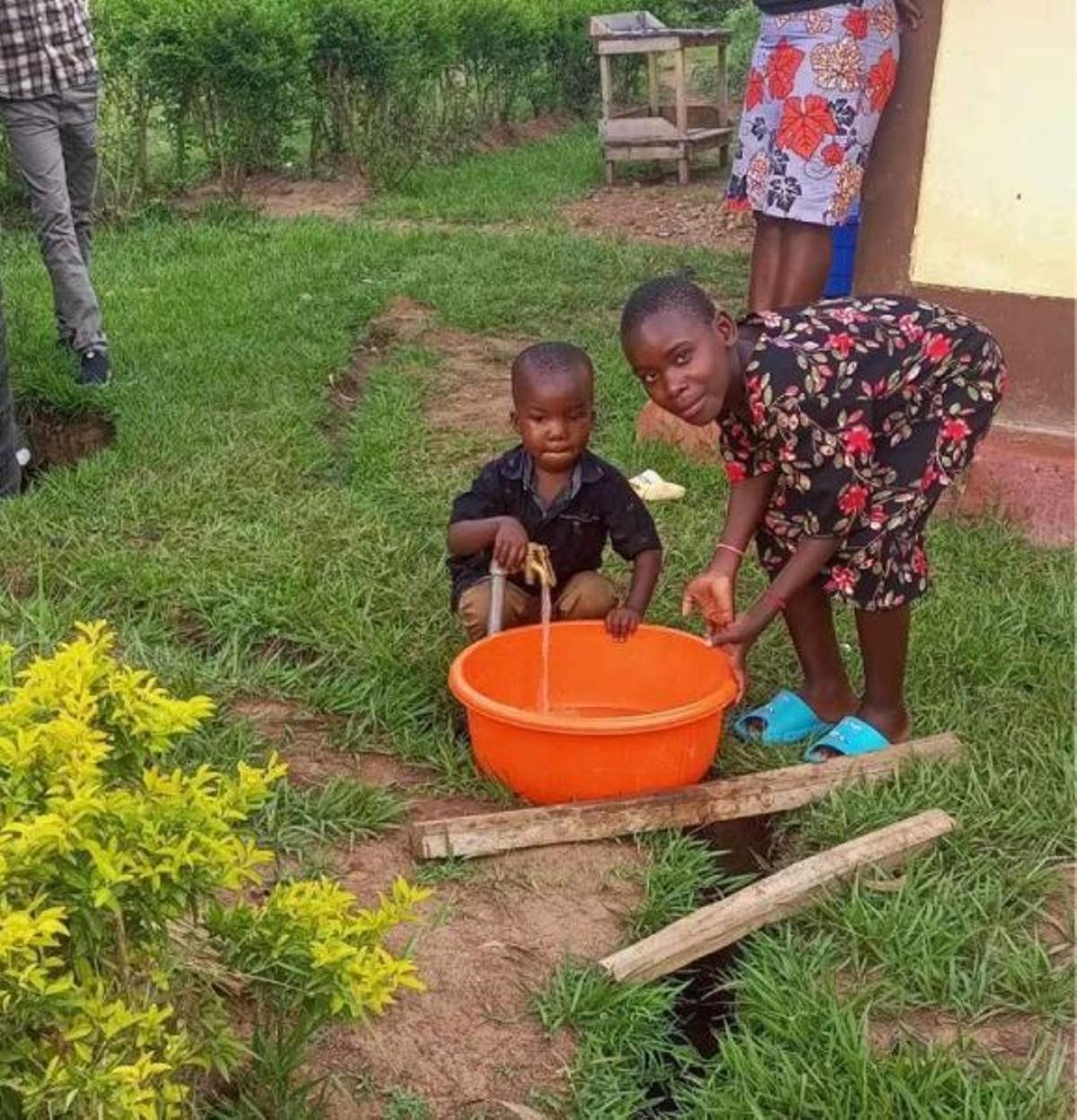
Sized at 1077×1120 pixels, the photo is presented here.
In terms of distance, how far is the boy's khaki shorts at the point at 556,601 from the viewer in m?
3.35

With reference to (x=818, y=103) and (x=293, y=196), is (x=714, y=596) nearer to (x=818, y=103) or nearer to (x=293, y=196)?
(x=818, y=103)

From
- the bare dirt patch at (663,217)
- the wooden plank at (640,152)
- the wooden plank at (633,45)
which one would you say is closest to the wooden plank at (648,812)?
the bare dirt patch at (663,217)

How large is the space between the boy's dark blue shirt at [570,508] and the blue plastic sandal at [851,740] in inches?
21.6

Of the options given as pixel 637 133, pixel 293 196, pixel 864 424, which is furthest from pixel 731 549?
pixel 637 133

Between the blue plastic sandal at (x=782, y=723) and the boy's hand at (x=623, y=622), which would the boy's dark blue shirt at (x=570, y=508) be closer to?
the boy's hand at (x=623, y=622)

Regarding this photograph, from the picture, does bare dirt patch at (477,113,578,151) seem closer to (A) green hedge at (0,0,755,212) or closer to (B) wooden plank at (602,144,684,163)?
(A) green hedge at (0,0,755,212)

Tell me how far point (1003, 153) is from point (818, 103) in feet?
1.74

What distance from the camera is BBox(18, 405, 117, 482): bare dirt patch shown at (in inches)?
208

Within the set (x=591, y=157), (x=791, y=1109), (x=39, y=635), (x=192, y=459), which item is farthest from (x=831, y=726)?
(x=591, y=157)

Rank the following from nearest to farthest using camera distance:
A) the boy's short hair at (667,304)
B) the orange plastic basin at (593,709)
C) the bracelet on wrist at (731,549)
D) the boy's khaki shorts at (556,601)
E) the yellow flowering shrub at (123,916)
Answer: the yellow flowering shrub at (123,916)
the boy's short hair at (667,304)
the orange plastic basin at (593,709)
the bracelet on wrist at (731,549)
the boy's khaki shorts at (556,601)

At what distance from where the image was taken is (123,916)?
5.66ft

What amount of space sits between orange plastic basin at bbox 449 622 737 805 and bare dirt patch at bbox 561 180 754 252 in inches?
216

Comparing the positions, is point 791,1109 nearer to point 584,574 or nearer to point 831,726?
point 831,726

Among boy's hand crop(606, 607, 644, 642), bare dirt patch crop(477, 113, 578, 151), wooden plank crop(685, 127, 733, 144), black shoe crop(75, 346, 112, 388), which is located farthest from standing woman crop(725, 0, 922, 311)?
bare dirt patch crop(477, 113, 578, 151)
